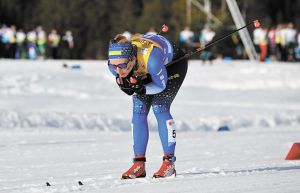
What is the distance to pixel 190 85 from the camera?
2902cm

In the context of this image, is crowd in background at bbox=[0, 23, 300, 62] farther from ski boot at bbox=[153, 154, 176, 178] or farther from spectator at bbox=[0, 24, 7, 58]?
ski boot at bbox=[153, 154, 176, 178]

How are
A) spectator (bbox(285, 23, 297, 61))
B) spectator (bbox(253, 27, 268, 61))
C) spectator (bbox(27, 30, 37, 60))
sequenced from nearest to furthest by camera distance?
spectator (bbox(253, 27, 268, 61))
spectator (bbox(285, 23, 297, 61))
spectator (bbox(27, 30, 37, 60))

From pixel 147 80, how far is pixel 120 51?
0.38 meters

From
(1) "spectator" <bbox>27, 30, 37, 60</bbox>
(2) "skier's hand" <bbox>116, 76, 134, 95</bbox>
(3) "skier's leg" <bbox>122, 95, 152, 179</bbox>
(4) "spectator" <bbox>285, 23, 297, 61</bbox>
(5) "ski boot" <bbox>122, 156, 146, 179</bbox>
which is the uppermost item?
(2) "skier's hand" <bbox>116, 76, 134, 95</bbox>

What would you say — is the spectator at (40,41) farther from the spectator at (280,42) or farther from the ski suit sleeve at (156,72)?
the ski suit sleeve at (156,72)

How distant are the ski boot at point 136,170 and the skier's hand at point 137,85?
790 millimetres

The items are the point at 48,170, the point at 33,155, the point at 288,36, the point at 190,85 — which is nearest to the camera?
the point at 48,170

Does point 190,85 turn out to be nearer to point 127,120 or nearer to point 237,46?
point 127,120

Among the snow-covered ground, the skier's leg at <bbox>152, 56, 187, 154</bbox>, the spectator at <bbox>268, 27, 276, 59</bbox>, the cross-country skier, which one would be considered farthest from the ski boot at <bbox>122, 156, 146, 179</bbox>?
the spectator at <bbox>268, 27, 276, 59</bbox>

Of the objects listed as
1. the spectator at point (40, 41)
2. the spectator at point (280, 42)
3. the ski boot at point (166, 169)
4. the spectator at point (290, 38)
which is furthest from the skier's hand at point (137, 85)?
the spectator at point (40, 41)

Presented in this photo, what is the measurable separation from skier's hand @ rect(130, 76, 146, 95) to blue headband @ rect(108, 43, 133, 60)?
224 mm

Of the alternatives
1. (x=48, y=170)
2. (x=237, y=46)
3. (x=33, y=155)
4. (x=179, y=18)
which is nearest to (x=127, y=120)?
(x=33, y=155)

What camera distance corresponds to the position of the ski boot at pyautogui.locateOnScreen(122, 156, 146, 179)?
8.08 m

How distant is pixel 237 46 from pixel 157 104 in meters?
36.9
